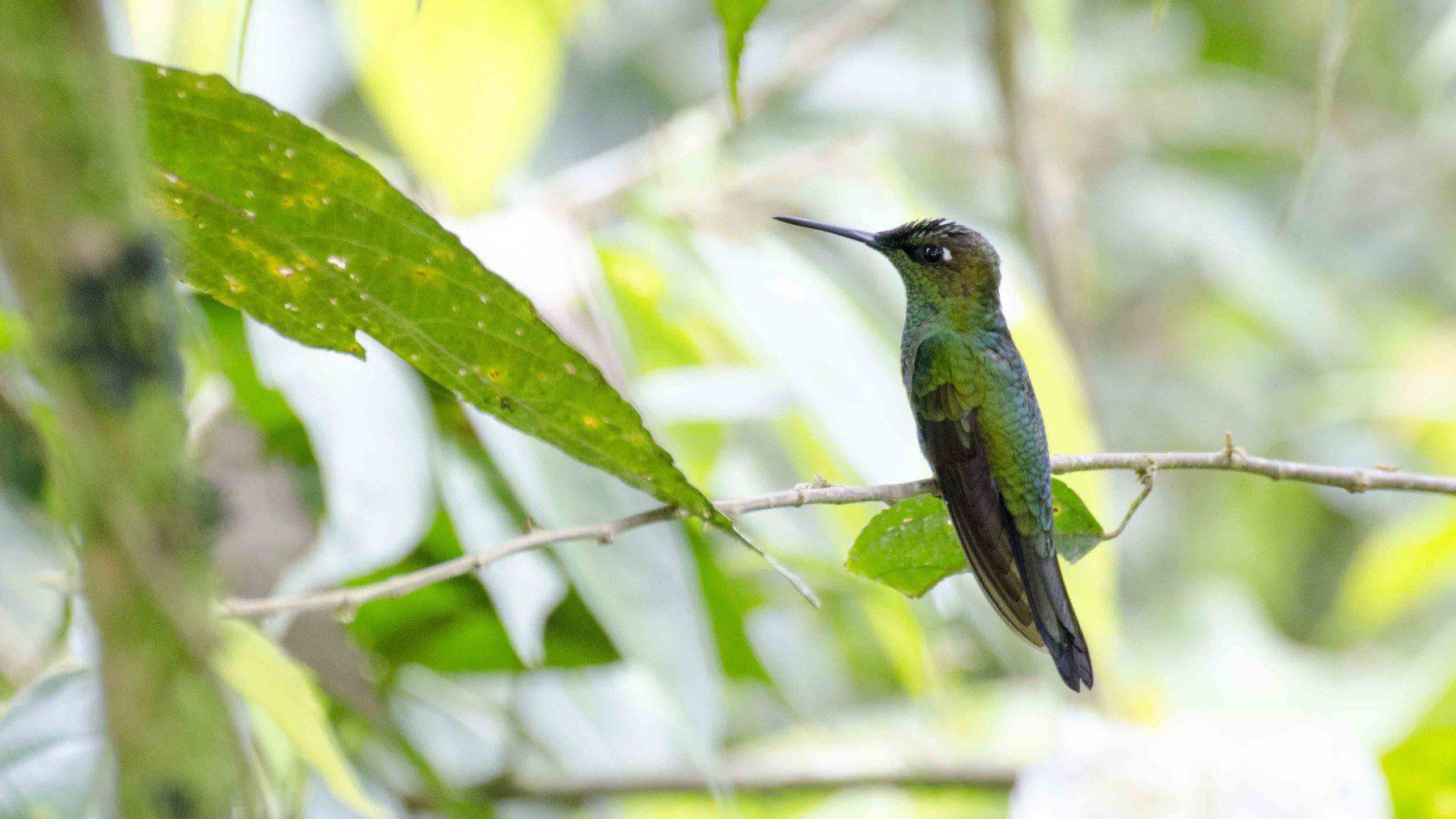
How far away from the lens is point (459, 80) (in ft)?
5.99

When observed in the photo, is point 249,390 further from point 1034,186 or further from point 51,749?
point 1034,186

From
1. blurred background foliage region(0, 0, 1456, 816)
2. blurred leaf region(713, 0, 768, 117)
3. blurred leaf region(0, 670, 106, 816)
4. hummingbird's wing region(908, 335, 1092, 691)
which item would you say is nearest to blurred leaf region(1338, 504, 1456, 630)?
blurred background foliage region(0, 0, 1456, 816)

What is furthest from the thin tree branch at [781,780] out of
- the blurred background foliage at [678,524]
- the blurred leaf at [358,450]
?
the blurred leaf at [358,450]

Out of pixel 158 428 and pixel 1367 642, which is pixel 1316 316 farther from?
pixel 158 428

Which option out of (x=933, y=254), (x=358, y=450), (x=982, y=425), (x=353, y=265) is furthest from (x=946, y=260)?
(x=353, y=265)

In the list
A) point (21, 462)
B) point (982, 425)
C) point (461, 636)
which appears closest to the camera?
point (21, 462)

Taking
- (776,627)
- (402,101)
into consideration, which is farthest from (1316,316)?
(402,101)

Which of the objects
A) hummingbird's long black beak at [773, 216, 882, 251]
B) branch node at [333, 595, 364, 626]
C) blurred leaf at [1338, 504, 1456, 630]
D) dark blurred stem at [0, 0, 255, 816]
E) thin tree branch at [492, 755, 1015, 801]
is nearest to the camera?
dark blurred stem at [0, 0, 255, 816]

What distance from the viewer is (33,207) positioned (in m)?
0.34

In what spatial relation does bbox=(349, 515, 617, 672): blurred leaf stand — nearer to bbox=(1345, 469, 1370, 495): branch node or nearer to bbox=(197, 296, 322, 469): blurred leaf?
bbox=(197, 296, 322, 469): blurred leaf

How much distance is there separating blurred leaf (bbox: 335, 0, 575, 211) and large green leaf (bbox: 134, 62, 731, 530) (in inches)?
40.4

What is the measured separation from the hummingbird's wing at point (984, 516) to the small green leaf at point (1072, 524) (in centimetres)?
6

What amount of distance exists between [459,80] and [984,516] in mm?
1016

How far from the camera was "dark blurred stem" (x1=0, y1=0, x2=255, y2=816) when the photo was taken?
346 millimetres
